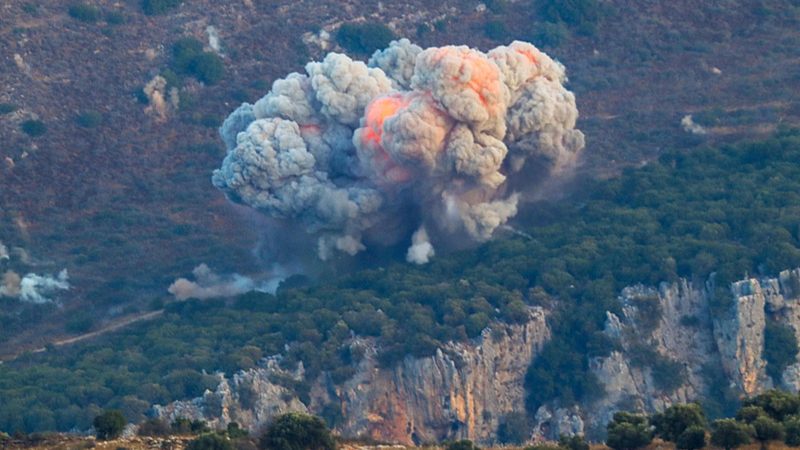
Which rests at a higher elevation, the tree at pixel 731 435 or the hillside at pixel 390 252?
the hillside at pixel 390 252

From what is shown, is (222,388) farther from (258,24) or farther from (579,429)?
(258,24)

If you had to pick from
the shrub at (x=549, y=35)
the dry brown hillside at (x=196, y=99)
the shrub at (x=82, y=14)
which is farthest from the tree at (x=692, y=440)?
the shrub at (x=82, y=14)

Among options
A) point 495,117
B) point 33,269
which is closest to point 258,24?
point 33,269

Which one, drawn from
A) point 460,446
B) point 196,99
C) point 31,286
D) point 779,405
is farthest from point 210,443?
point 196,99

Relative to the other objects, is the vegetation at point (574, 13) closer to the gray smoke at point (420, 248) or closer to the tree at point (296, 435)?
the gray smoke at point (420, 248)

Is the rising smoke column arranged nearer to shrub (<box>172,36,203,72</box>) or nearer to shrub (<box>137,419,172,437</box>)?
shrub (<box>172,36,203,72</box>)

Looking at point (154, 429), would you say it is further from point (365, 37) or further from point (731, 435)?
point (365, 37)

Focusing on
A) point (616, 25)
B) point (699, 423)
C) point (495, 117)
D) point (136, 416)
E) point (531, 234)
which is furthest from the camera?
point (616, 25)
